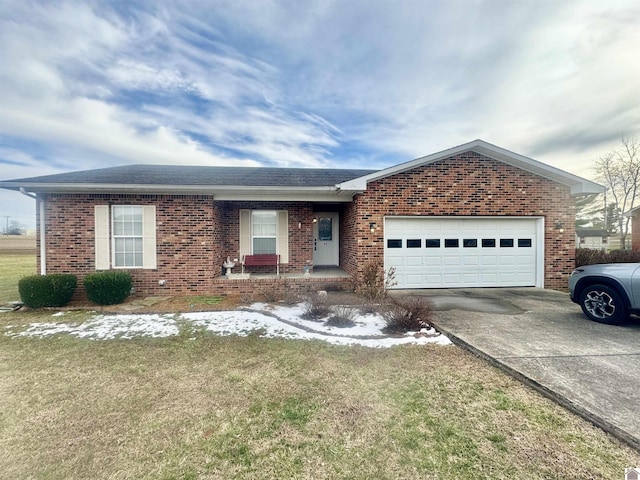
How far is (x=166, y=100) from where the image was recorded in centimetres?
1308

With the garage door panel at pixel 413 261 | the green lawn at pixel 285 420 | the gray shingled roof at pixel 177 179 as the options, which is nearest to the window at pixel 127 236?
the gray shingled roof at pixel 177 179

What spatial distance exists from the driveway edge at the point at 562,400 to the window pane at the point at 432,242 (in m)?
4.93

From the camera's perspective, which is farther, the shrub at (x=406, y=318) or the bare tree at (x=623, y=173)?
the bare tree at (x=623, y=173)

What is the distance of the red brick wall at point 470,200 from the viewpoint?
870cm

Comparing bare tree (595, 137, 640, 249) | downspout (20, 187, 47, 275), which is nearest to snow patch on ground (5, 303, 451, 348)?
downspout (20, 187, 47, 275)

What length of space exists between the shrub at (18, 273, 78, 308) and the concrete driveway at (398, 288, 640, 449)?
902cm

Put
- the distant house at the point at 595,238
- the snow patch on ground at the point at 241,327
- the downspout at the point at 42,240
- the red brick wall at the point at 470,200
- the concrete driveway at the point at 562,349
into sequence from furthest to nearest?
1. the distant house at the point at 595,238
2. the red brick wall at the point at 470,200
3. the downspout at the point at 42,240
4. the snow patch on ground at the point at 241,327
5. the concrete driveway at the point at 562,349

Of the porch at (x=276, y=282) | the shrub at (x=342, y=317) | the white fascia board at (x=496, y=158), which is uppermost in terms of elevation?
the white fascia board at (x=496, y=158)

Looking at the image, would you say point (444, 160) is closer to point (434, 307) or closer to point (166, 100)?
point (434, 307)

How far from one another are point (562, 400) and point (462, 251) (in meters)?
6.73

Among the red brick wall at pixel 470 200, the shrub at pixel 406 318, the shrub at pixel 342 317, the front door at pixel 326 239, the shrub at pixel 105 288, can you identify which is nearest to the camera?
the shrub at pixel 406 318

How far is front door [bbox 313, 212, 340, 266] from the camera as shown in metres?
12.1

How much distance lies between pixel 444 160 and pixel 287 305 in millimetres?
6477

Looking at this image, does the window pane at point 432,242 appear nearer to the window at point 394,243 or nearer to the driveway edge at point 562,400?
the window at point 394,243
